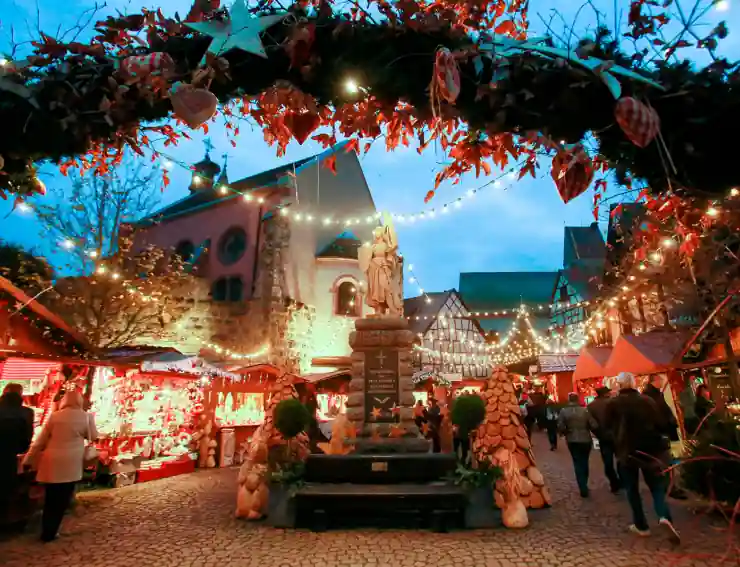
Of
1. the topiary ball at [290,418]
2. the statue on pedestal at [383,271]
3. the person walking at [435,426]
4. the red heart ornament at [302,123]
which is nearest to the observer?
the red heart ornament at [302,123]

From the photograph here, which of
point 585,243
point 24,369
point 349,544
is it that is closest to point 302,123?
point 349,544

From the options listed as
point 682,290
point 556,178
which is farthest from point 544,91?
point 682,290

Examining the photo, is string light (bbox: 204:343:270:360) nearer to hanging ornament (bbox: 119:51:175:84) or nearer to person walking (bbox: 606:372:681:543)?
person walking (bbox: 606:372:681:543)

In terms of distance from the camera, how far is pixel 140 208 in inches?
665

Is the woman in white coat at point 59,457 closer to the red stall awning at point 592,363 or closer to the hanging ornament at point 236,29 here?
the hanging ornament at point 236,29

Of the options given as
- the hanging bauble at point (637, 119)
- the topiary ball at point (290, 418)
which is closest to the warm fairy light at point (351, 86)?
the hanging bauble at point (637, 119)

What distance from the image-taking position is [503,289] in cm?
5266

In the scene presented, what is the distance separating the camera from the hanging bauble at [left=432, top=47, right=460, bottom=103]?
2381 millimetres

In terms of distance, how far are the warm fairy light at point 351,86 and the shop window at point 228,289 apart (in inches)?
815

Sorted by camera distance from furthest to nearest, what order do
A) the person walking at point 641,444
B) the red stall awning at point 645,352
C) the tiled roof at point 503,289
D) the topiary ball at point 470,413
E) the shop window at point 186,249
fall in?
the tiled roof at point 503,289 < the shop window at point 186,249 < the red stall awning at point 645,352 < the topiary ball at point 470,413 < the person walking at point 641,444

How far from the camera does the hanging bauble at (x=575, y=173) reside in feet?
8.10

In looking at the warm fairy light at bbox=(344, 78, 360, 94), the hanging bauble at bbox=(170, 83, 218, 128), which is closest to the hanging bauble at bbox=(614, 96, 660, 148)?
the warm fairy light at bbox=(344, 78, 360, 94)

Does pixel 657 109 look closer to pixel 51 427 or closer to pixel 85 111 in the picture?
pixel 85 111

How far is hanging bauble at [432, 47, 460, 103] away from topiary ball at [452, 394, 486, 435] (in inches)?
261
